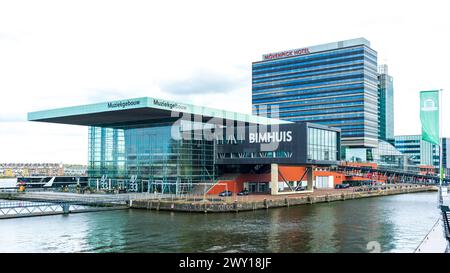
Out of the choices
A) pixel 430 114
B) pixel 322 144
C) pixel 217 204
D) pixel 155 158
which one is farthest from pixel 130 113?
pixel 430 114

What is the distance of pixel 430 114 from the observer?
53.2 meters

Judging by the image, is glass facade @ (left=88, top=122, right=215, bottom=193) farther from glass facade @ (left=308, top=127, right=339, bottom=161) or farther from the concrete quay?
glass facade @ (left=308, top=127, right=339, bottom=161)

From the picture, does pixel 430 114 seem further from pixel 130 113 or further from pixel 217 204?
pixel 130 113

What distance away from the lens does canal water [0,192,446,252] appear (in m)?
37.4

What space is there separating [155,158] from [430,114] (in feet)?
165

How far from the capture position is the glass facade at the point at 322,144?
86.0m

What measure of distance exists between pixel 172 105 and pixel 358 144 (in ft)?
454

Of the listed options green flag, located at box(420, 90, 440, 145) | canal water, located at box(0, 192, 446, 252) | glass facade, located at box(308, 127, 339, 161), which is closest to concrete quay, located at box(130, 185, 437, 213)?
canal water, located at box(0, 192, 446, 252)

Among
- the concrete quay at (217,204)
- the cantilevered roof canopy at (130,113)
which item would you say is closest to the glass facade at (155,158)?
the cantilevered roof canopy at (130,113)

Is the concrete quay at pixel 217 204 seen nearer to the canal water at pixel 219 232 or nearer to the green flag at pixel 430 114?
the canal water at pixel 219 232

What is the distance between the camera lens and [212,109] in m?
84.5

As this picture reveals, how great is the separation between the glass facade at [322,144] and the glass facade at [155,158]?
20.0 meters
